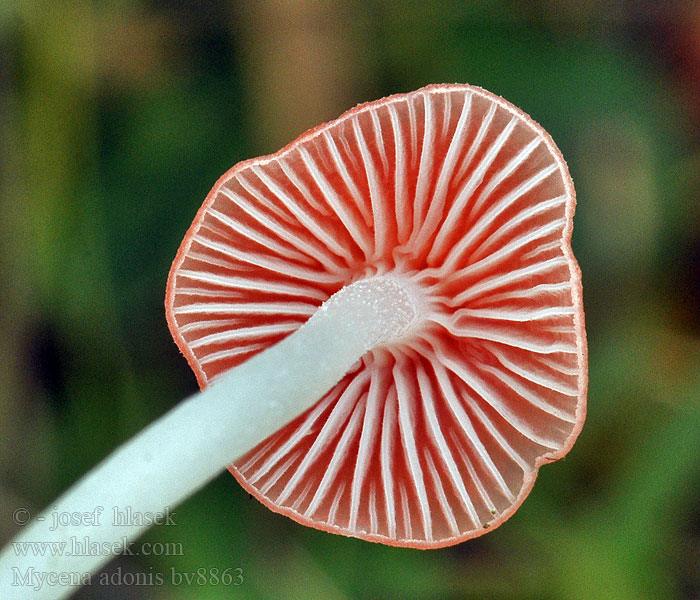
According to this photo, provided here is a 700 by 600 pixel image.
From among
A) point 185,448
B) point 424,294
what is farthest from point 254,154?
point 185,448

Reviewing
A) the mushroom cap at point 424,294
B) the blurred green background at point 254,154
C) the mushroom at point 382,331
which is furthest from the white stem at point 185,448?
the blurred green background at point 254,154

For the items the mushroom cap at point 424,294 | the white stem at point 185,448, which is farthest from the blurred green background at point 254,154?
the white stem at point 185,448

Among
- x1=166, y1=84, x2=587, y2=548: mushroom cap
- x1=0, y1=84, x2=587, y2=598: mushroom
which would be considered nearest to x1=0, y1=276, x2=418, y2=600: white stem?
x1=0, y1=84, x2=587, y2=598: mushroom

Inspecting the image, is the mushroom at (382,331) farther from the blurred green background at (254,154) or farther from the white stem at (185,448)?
the blurred green background at (254,154)

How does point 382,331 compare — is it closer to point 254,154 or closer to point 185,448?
point 185,448

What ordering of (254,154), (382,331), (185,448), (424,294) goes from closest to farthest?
(185,448) < (382,331) < (424,294) < (254,154)

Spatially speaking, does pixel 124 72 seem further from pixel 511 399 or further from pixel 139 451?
pixel 511 399

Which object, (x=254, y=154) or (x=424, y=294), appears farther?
(x=254, y=154)

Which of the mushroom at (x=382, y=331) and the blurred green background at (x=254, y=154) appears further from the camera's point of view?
the blurred green background at (x=254, y=154)
